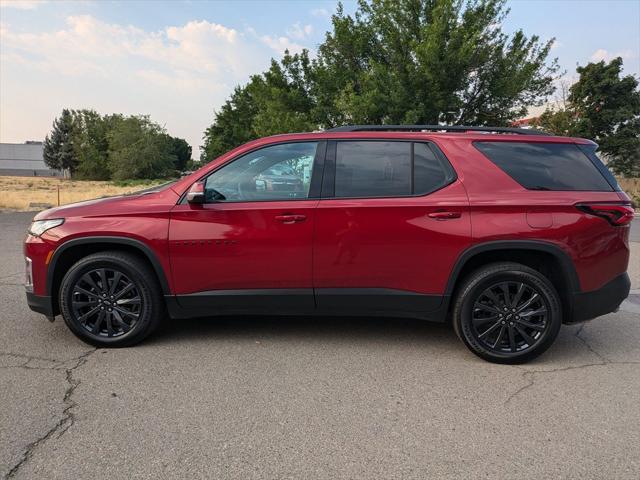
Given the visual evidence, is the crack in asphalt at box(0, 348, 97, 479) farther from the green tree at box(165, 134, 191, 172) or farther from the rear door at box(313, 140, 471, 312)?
the green tree at box(165, 134, 191, 172)

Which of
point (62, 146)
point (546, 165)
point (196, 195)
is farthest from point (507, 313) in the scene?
point (62, 146)

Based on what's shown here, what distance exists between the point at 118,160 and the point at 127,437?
258 feet

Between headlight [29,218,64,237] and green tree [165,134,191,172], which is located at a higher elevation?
green tree [165,134,191,172]

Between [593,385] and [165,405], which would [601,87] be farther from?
[165,405]

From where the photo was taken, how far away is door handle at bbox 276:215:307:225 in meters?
3.60

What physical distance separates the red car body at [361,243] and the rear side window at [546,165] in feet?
0.20

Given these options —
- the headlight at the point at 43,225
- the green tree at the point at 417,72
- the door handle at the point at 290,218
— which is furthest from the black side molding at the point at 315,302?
the green tree at the point at 417,72

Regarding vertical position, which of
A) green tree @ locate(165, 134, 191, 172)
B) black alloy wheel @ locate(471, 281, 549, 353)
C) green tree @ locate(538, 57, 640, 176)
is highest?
green tree @ locate(165, 134, 191, 172)

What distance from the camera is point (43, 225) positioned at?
3807 millimetres

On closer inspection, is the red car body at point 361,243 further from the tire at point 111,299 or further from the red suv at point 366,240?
the tire at point 111,299

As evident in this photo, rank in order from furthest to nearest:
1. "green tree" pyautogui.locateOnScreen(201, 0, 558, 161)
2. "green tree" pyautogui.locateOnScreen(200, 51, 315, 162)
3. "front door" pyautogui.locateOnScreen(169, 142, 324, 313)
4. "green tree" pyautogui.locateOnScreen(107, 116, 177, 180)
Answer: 1. "green tree" pyautogui.locateOnScreen(107, 116, 177, 180)
2. "green tree" pyautogui.locateOnScreen(200, 51, 315, 162)
3. "green tree" pyautogui.locateOnScreen(201, 0, 558, 161)
4. "front door" pyautogui.locateOnScreen(169, 142, 324, 313)

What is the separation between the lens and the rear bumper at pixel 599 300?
3576mm

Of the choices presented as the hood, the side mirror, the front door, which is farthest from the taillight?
the hood

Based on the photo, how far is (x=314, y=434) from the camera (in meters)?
2.62
